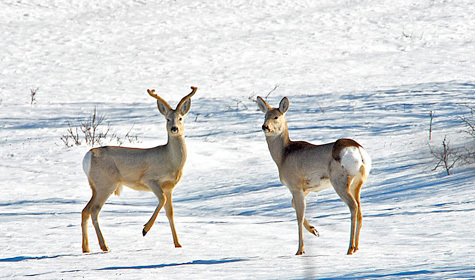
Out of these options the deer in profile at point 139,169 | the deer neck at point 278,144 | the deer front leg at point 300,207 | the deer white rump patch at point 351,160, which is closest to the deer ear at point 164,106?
the deer in profile at point 139,169

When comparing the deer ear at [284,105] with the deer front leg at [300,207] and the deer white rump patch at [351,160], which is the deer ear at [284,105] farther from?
the deer white rump patch at [351,160]

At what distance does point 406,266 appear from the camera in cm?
557

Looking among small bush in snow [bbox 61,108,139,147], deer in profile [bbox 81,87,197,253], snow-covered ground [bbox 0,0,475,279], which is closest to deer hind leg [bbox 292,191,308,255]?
snow-covered ground [bbox 0,0,475,279]

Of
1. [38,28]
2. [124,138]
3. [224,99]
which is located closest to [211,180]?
[124,138]

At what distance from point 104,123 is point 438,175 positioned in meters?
8.56

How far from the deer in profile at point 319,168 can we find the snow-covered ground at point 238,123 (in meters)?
0.49

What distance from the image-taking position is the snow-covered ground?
6.94m

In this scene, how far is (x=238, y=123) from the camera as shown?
16.6m

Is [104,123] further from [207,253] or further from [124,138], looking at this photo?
[207,253]

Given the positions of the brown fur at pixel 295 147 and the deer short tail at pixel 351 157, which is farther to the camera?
the brown fur at pixel 295 147

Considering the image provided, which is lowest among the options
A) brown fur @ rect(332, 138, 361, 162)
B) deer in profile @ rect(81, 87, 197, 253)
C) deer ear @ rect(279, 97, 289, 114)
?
deer in profile @ rect(81, 87, 197, 253)

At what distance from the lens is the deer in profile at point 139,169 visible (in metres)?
7.83

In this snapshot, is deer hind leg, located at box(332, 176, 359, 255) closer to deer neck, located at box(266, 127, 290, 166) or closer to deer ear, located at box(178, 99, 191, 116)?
deer neck, located at box(266, 127, 290, 166)

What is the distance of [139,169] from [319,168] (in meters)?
→ 2.15
